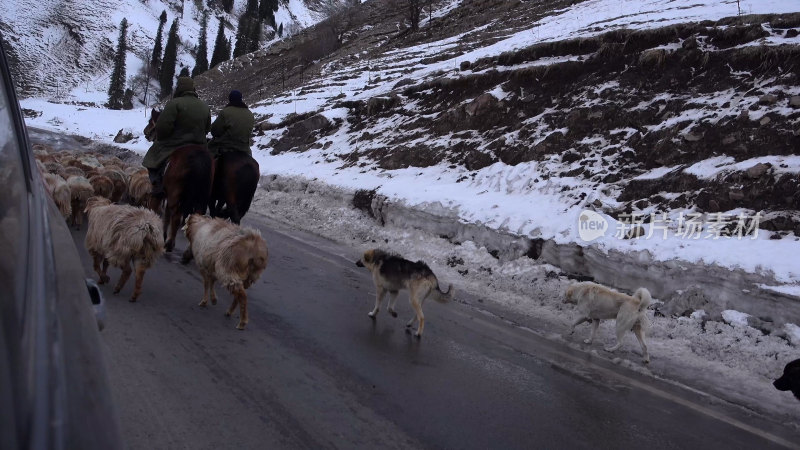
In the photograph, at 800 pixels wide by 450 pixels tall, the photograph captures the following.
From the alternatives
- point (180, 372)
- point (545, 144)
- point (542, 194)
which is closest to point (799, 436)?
point (180, 372)

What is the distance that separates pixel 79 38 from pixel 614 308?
124m

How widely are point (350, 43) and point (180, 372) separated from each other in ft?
166

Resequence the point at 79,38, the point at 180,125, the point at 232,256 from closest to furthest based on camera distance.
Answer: the point at 232,256 < the point at 180,125 < the point at 79,38

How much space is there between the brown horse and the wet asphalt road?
55.4 inches

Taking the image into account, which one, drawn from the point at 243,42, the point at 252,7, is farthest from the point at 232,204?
the point at 252,7

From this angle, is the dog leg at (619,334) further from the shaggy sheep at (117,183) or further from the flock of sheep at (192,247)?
the shaggy sheep at (117,183)

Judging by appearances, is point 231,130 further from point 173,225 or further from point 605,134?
point 605,134

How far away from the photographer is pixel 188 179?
845 centimetres

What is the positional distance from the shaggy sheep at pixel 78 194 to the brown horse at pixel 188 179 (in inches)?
86.1

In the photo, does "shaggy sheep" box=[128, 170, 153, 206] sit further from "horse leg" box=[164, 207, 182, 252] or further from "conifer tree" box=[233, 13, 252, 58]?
→ "conifer tree" box=[233, 13, 252, 58]

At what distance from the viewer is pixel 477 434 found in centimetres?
443

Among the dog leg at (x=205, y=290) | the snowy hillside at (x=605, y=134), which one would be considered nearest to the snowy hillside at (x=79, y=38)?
the snowy hillside at (x=605, y=134)

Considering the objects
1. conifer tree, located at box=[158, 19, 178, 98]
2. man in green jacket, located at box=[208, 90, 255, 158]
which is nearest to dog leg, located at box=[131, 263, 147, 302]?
man in green jacket, located at box=[208, 90, 255, 158]

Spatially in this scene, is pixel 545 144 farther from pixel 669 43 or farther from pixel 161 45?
pixel 161 45
